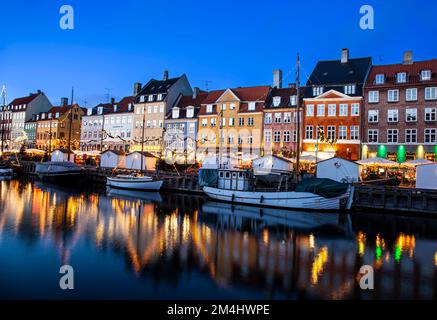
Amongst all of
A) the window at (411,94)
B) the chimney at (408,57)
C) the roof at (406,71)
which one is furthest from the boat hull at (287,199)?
the chimney at (408,57)

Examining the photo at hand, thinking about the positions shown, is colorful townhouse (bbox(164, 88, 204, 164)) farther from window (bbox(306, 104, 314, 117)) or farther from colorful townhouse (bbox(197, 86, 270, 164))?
window (bbox(306, 104, 314, 117))

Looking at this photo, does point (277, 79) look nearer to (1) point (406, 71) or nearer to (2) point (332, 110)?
(2) point (332, 110)

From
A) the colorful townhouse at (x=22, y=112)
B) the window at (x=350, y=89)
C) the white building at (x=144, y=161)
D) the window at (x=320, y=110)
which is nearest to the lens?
the window at (x=350, y=89)

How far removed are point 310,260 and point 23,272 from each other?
1114cm

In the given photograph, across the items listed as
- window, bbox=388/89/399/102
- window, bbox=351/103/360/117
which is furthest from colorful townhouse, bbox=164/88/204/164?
window, bbox=388/89/399/102

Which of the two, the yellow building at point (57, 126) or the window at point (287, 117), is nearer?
the window at point (287, 117)

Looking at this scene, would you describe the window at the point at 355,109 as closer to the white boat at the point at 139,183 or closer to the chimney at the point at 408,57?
the chimney at the point at 408,57

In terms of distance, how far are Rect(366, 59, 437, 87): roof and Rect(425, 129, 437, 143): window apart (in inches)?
221

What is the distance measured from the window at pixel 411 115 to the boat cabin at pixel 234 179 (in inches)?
925

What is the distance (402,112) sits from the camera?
42656 millimetres

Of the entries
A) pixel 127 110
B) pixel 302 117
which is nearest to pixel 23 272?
pixel 302 117

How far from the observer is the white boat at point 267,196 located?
26.6 m

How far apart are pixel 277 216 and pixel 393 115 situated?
86.3 ft
